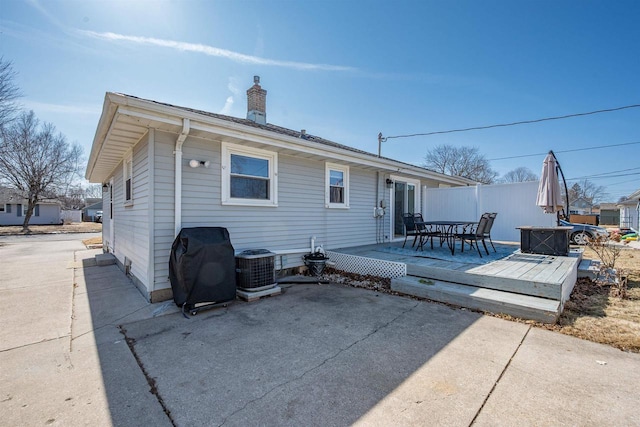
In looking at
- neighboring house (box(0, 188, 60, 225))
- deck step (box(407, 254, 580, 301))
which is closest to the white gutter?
deck step (box(407, 254, 580, 301))

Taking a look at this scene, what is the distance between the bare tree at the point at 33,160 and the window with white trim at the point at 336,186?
2595cm

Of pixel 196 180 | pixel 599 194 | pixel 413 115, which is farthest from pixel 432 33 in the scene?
pixel 599 194

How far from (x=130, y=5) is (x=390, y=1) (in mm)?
6156

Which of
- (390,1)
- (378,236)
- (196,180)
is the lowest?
(378,236)

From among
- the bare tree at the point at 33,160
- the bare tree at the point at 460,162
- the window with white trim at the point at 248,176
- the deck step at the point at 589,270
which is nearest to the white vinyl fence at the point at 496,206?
the deck step at the point at 589,270

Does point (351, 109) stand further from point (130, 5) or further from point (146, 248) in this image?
point (146, 248)

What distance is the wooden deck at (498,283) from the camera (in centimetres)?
372

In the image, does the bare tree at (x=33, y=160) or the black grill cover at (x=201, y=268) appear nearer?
the black grill cover at (x=201, y=268)

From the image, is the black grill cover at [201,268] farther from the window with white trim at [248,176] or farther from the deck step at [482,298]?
the deck step at [482,298]

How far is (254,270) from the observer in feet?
14.9

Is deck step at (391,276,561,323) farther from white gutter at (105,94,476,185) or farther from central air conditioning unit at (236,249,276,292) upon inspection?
white gutter at (105,94,476,185)

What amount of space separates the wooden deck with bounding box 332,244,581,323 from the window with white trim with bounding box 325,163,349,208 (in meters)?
1.80

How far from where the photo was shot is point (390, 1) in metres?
7.57

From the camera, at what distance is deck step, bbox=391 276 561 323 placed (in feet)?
11.6
